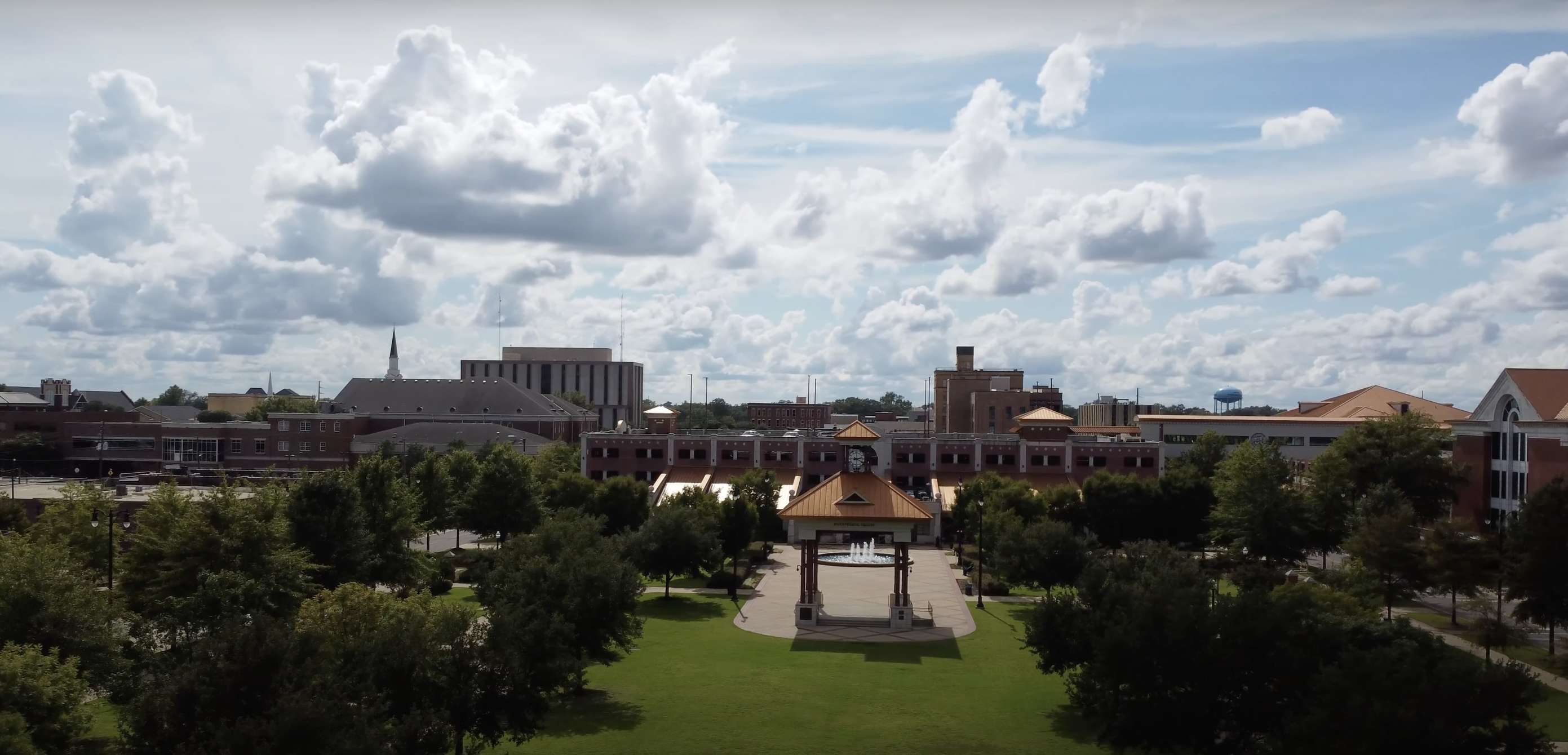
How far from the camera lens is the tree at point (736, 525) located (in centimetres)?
6034

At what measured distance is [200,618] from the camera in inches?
1265

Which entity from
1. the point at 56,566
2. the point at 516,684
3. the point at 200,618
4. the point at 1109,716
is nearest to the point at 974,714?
the point at 1109,716

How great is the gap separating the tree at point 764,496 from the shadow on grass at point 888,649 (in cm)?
2341

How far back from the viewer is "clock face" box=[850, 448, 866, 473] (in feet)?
165

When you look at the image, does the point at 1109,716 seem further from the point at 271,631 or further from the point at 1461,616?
the point at 1461,616

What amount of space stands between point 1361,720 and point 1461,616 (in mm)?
36658

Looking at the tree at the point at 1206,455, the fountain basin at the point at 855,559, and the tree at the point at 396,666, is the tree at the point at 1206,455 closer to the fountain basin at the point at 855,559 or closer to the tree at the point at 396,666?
the fountain basin at the point at 855,559

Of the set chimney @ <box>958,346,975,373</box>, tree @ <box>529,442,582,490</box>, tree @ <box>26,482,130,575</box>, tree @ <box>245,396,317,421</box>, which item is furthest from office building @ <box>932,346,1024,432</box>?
tree @ <box>26,482,130,575</box>

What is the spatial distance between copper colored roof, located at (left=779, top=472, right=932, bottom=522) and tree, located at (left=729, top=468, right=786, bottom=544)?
18.4 metres

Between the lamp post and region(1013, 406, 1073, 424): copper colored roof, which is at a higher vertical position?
region(1013, 406, 1073, 424): copper colored roof

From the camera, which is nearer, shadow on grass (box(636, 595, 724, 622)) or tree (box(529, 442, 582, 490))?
shadow on grass (box(636, 595, 724, 622))

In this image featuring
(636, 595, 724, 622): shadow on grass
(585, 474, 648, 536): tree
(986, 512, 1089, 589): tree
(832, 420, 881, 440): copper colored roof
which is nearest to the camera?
(986, 512, 1089, 589): tree

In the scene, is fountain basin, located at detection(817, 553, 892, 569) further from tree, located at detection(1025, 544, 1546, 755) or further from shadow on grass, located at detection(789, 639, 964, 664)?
tree, located at detection(1025, 544, 1546, 755)

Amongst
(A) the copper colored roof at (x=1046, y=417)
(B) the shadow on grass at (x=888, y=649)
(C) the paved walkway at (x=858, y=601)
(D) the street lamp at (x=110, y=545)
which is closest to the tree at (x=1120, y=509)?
(C) the paved walkway at (x=858, y=601)
